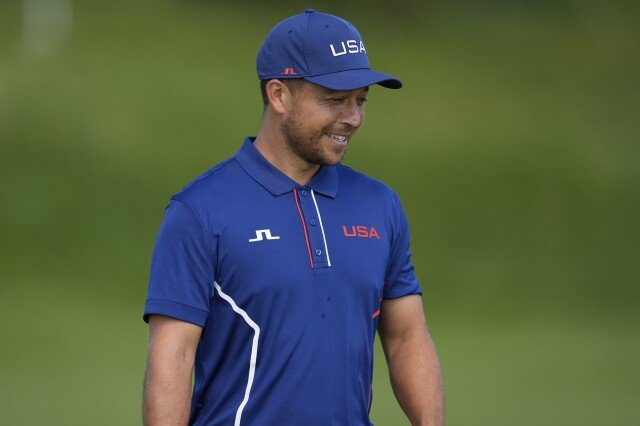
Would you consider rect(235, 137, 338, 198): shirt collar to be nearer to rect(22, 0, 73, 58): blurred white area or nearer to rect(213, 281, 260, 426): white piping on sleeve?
rect(213, 281, 260, 426): white piping on sleeve

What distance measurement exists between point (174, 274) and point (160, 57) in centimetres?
670

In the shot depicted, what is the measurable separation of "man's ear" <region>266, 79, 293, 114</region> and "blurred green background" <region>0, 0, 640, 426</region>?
418 centimetres

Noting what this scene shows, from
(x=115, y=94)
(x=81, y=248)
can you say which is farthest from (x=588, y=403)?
(x=115, y=94)

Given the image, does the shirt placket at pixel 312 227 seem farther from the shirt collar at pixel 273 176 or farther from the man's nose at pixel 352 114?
the man's nose at pixel 352 114

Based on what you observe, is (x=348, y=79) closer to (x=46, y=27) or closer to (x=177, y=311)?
(x=177, y=311)

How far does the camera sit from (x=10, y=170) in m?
8.48

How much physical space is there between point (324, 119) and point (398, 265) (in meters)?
0.39

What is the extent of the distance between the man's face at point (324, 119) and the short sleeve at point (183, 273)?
1.00 feet

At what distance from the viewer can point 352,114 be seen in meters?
2.76

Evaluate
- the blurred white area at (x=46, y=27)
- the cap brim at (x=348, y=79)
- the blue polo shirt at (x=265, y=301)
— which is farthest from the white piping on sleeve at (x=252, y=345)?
the blurred white area at (x=46, y=27)

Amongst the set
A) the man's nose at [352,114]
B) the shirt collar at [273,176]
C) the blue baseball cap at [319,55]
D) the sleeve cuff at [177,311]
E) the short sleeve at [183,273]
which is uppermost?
the blue baseball cap at [319,55]

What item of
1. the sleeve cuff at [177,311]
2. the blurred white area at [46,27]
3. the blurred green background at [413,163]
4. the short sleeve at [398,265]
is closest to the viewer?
the sleeve cuff at [177,311]

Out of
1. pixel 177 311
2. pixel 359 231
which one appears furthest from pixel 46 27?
pixel 177 311

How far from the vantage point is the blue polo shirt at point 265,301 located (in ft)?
8.65
